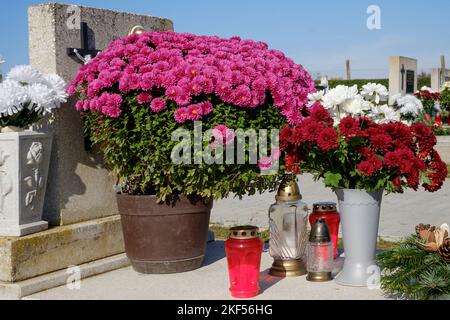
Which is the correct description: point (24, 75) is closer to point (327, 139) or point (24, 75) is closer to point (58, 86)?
point (58, 86)

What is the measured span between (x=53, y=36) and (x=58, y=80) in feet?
1.00

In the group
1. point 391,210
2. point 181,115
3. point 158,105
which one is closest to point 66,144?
point 158,105

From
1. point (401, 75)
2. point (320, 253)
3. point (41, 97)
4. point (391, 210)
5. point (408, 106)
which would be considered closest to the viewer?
point (320, 253)

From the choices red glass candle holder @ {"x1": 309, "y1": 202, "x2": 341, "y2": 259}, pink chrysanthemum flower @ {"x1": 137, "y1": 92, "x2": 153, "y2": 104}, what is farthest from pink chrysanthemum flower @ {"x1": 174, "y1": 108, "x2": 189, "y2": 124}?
red glass candle holder @ {"x1": 309, "y1": 202, "x2": 341, "y2": 259}

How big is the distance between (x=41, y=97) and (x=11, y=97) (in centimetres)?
16

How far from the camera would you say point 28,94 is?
3447 mm

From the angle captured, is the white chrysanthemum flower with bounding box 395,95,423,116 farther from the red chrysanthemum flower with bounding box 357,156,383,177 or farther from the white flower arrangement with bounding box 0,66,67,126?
the white flower arrangement with bounding box 0,66,67,126

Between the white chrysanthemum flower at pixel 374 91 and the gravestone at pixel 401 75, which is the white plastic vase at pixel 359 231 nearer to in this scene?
the white chrysanthemum flower at pixel 374 91

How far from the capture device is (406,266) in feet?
10.2

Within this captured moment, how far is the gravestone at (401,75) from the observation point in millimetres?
15766

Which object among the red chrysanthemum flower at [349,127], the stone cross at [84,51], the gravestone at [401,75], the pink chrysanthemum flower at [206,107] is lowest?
the red chrysanthemum flower at [349,127]

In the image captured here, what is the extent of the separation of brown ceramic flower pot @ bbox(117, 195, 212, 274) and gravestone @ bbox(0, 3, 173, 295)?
31 cm

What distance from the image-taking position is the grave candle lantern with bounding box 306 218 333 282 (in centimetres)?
326

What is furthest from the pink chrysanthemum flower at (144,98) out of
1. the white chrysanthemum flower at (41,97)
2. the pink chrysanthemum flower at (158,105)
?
the white chrysanthemum flower at (41,97)
